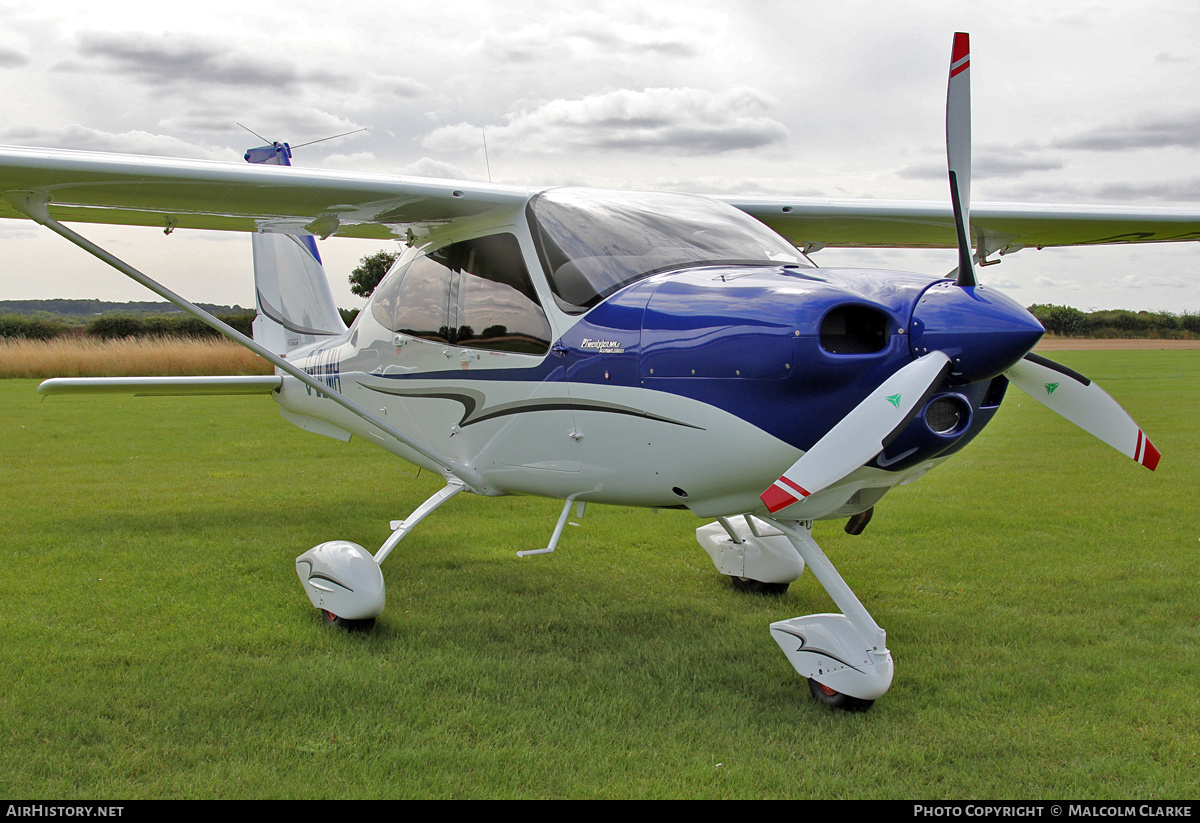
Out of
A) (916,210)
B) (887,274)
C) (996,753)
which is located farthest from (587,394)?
(916,210)

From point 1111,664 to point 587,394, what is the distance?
3016mm

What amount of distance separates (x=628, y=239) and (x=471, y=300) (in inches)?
48.2

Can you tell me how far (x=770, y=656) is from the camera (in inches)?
184

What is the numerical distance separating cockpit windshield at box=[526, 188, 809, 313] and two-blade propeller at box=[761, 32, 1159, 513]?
943 millimetres

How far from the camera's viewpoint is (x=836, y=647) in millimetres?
4008

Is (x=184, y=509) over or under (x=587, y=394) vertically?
under

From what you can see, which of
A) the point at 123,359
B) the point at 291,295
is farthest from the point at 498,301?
the point at 123,359

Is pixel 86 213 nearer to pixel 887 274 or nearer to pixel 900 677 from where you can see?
pixel 887 274

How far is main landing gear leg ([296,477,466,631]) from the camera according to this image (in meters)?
4.91

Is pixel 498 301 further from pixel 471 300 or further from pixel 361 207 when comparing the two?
pixel 361 207

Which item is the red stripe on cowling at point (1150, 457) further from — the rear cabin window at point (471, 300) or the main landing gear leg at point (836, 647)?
the rear cabin window at point (471, 300)

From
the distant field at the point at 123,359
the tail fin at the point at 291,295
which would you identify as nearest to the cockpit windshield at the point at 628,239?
the tail fin at the point at 291,295

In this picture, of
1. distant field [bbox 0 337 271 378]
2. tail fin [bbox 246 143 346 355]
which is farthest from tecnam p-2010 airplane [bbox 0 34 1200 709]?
distant field [bbox 0 337 271 378]

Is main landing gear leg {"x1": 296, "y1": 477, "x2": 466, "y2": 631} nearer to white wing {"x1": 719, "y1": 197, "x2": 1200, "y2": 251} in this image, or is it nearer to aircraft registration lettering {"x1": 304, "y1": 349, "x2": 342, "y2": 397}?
aircraft registration lettering {"x1": 304, "y1": 349, "x2": 342, "y2": 397}
